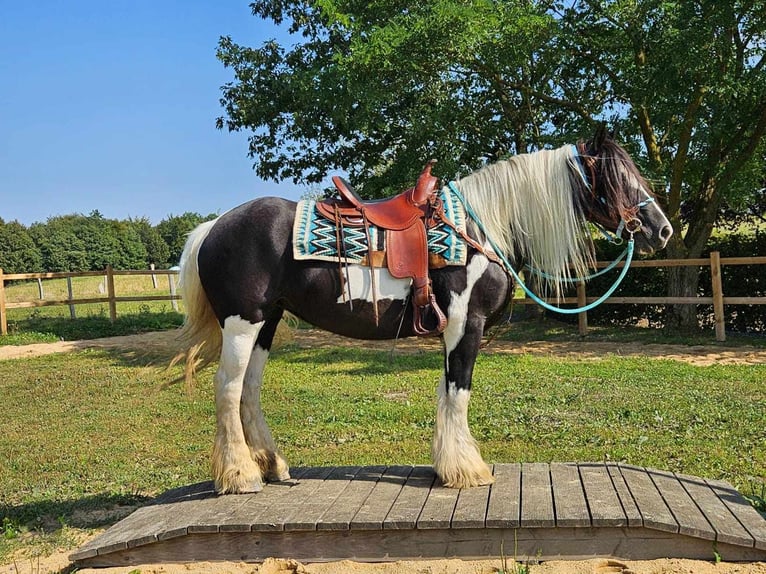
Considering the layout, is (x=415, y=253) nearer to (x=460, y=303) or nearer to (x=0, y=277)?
(x=460, y=303)

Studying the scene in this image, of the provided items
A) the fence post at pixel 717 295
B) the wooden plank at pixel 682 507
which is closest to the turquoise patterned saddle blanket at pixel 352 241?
the wooden plank at pixel 682 507

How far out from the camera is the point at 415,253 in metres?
3.85

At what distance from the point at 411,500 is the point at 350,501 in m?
0.34

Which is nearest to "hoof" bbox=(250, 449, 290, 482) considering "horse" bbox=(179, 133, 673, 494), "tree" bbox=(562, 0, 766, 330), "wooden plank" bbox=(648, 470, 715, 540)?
"horse" bbox=(179, 133, 673, 494)

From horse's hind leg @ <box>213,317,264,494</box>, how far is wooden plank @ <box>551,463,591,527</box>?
1.76 metres

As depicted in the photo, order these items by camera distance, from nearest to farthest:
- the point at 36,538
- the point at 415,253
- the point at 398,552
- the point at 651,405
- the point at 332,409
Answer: the point at 398,552 < the point at 415,253 < the point at 36,538 < the point at 651,405 < the point at 332,409

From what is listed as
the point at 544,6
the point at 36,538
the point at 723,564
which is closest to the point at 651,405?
the point at 723,564

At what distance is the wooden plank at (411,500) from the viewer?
3.38 meters

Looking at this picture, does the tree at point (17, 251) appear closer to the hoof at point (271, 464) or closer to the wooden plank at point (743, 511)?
the hoof at point (271, 464)

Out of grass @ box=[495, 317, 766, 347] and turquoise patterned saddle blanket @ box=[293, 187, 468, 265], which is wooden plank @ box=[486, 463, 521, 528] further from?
grass @ box=[495, 317, 766, 347]

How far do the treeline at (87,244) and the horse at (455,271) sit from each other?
29.7 m

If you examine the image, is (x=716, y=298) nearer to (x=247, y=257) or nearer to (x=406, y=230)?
(x=406, y=230)

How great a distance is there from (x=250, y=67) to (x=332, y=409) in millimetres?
10147

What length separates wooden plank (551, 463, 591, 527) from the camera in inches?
130
